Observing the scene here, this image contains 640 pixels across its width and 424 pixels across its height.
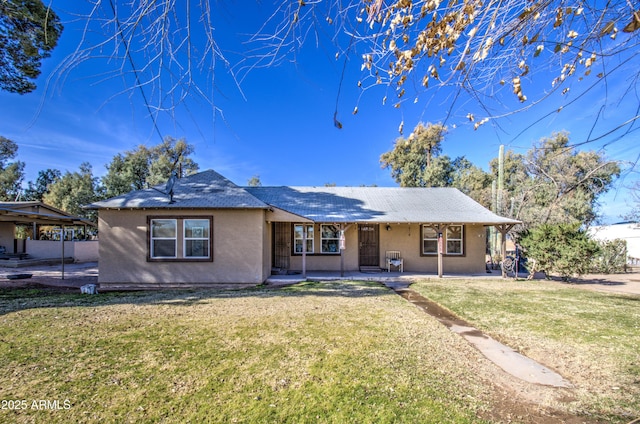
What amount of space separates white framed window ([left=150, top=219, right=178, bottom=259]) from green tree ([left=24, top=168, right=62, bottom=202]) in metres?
35.3

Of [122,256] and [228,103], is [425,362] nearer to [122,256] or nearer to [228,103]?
[228,103]

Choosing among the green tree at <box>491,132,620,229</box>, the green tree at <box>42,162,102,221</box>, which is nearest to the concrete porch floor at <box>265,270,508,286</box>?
the green tree at <box>491,132,620,229</box>

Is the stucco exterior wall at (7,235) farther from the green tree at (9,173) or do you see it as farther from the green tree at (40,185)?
the green tree at (40,185)

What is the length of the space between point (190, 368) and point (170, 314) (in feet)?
9.76

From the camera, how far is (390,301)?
25.0ft

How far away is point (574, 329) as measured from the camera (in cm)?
546

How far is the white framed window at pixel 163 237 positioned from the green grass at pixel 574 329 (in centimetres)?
818

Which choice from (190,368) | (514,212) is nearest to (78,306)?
(190,368)

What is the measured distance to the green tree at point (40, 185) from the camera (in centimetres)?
3538

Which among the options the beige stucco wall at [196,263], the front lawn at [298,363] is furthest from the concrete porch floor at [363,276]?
the front lawn at [298,363]

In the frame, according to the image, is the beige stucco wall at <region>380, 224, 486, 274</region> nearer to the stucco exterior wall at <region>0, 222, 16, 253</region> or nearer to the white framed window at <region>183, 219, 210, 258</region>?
the white framed window at <region>183, 219, 210, 258</region>

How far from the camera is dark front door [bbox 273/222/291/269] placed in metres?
13.1

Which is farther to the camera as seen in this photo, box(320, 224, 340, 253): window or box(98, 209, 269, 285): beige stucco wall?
box(320, 224, 340, 253): window

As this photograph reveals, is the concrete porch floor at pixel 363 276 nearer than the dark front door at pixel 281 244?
Yes
